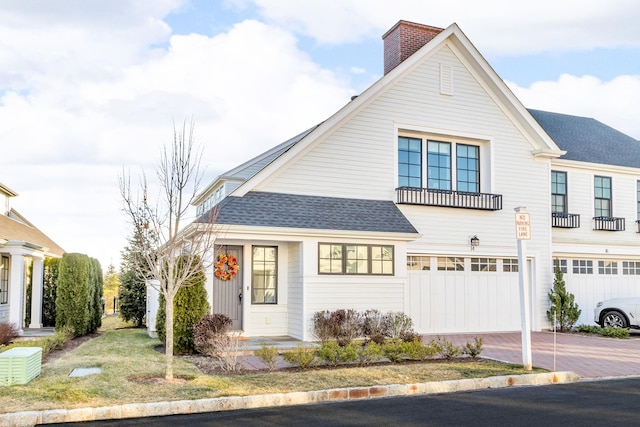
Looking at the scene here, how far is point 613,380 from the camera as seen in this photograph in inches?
434

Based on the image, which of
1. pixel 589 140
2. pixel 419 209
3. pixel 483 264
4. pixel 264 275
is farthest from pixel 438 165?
pixel 589 140

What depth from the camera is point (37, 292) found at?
2138 cm

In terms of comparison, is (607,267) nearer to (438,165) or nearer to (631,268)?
(631,268)

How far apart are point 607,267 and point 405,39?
10820 millimetres

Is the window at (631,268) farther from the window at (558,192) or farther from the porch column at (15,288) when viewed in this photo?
the porch column at (15,288)

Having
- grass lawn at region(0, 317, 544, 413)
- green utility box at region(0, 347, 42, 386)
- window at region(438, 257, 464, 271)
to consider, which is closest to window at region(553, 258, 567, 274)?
window at region(438, 257, 464, 271)

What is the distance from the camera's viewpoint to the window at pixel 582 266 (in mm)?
21234

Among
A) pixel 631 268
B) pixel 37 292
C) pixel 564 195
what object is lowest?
pixel 37 292

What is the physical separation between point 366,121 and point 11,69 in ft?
29.9

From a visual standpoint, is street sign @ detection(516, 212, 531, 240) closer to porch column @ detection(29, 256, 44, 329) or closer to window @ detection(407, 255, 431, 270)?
window @ detection(407, 255, 431, 270)

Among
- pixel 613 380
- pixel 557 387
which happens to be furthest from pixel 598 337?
pixel 557 387

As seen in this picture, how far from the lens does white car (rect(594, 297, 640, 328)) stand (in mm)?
18672

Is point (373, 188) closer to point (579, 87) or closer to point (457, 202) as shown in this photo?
point (457, 202)

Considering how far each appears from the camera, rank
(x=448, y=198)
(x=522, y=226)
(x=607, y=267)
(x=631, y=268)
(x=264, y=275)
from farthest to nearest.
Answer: (x=631, y=268) → (x=607, y=267) → (x=448, y=198) → (x=264, y=275) → (x=522, y=226)
